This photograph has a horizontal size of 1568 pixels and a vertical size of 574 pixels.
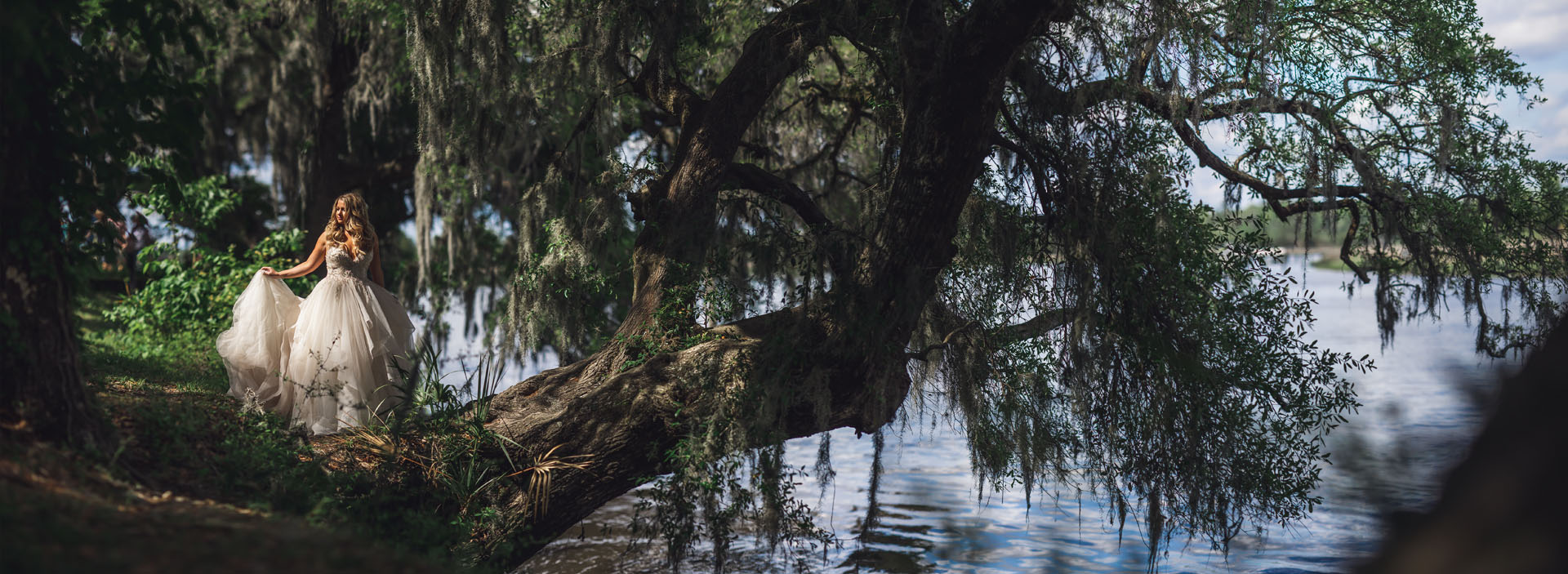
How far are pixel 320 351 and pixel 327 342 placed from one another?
80mm

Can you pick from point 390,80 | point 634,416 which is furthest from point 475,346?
point 634,416

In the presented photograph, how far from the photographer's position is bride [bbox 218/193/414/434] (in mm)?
7453

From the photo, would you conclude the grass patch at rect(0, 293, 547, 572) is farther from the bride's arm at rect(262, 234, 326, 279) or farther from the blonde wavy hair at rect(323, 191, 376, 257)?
the blonde wavy hair at rect(323, 191, 376, 257)

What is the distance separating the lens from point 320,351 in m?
7.56

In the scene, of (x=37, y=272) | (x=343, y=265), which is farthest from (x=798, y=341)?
(x=37, y=272)

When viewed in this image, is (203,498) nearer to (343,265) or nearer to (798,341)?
(343,265)

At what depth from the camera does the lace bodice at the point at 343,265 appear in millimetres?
7867

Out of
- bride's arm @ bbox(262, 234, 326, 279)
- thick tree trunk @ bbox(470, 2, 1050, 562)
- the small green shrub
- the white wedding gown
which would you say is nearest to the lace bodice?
the white wedding gown

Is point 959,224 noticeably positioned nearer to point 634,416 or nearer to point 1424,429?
point 634,416

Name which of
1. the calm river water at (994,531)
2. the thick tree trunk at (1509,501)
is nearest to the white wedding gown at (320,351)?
the calm river water at (994,531)

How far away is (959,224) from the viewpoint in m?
8.21

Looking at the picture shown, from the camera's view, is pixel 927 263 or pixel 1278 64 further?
pixel 1278 64

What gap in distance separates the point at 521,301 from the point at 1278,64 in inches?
256

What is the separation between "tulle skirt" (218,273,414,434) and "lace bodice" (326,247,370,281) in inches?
1.4
